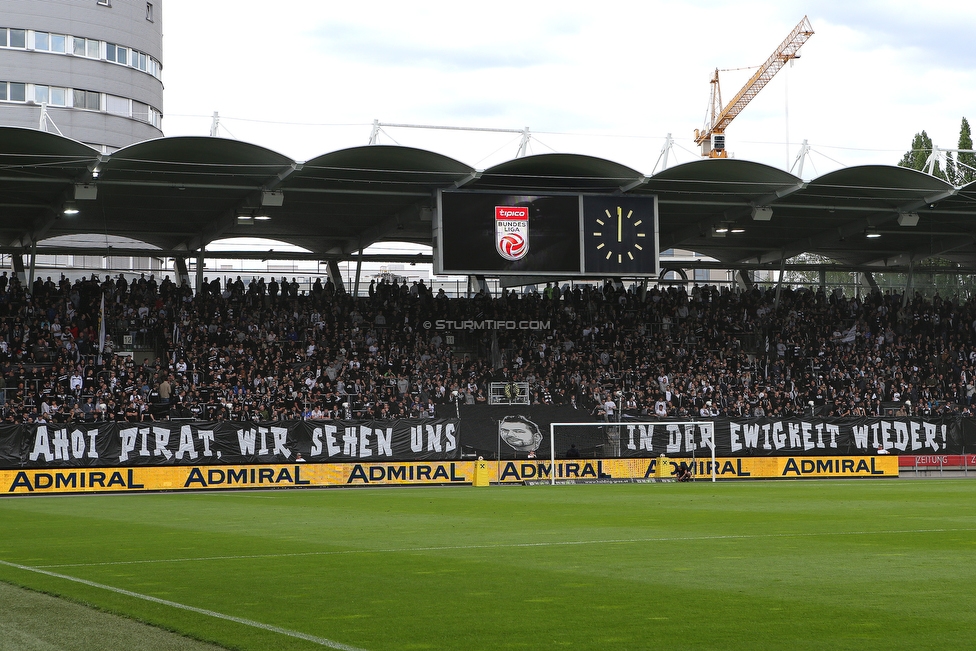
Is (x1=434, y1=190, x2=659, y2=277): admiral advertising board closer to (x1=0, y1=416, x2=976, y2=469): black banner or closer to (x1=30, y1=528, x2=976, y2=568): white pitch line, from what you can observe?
(x1=0, y1=416, x2=976, y2=469): black banner

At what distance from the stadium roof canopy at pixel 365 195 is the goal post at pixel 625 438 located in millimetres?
8879

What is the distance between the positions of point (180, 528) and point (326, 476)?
1615cm

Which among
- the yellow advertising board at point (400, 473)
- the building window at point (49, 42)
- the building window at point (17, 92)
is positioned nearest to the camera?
the yellow advertising board at point (400, 473)

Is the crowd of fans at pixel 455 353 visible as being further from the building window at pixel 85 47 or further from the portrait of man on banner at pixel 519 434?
the building window at pixel 85 47

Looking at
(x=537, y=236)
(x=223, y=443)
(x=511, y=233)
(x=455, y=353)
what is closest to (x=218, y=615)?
(x=223, y=443)

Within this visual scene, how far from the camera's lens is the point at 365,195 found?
4244 cm

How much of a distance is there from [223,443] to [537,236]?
13140 millimetres

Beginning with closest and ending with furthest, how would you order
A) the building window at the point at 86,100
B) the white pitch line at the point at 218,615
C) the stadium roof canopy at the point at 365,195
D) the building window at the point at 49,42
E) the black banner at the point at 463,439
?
the white pitch line at the point at 218,615 → the black banner at the point at 463,439 → the stadium roof canopy at the point at 365,195 → the building window at the point at 49,42 → the building window at the point at 86,100

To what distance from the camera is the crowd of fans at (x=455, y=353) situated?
38656 mm

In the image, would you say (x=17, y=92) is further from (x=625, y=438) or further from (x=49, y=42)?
(x=625, y=438)

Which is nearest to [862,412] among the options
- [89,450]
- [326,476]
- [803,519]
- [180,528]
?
[326,476]

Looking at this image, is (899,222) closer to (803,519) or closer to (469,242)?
(469,242)

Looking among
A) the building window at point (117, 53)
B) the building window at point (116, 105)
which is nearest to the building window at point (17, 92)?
the building window at point (116, 105)

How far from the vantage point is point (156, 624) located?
8617 mm
